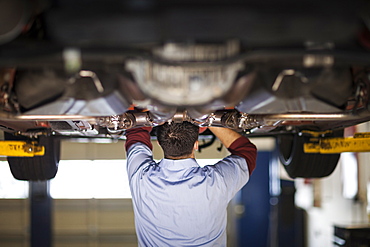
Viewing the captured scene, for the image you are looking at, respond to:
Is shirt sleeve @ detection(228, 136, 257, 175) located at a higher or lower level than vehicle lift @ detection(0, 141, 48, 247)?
higher

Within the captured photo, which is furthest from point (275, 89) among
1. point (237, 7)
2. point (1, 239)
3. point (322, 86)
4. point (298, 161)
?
point (1, 239)

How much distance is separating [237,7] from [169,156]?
0.99m

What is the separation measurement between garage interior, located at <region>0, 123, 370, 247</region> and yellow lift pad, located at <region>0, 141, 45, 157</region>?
16.0 ft

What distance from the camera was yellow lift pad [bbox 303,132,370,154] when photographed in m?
1.58

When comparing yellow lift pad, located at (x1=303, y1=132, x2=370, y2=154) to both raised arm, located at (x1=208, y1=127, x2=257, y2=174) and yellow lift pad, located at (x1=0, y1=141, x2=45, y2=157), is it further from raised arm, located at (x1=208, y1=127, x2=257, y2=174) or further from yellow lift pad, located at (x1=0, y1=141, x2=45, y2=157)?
yellow lift pad, located at (x1=0, y1=141, x2=45, y2=157)

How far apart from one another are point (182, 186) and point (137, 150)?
26 centimetres

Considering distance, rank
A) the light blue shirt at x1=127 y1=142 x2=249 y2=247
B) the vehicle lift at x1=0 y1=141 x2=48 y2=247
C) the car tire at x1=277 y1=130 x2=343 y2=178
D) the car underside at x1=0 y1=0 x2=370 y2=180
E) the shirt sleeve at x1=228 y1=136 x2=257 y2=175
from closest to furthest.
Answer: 1. the car underside at x1=0 y1=0 x2=370 y2=180
2. the light blue shirt at x1=127 y1=142 x2=249 y2=247
3. the shirt sleeve at x1=228 y1=136 x2=257 y2=175
4. the car tire at x1=277 y1=130 x2=343 y2=178
5. the vehicle lift at x1=0 y1=141 x2=48 y2=247

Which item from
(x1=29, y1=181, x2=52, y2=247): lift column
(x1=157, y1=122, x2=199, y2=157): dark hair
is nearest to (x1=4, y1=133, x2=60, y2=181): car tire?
(x1=157, y1=122, x2=199, y2=157): dark hair

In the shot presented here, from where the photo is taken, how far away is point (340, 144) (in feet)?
5.47

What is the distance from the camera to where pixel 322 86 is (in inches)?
37.6

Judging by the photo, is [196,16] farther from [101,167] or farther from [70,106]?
[101,167]

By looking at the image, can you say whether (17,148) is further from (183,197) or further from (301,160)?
(301,160)

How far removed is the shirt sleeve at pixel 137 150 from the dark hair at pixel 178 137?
0.08 meters

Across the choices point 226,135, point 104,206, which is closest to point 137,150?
point 226,135
